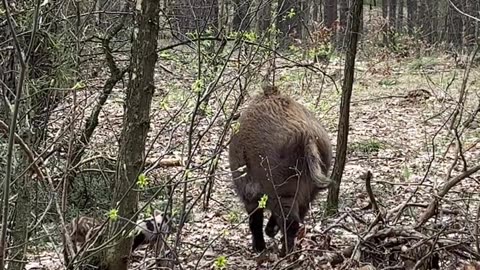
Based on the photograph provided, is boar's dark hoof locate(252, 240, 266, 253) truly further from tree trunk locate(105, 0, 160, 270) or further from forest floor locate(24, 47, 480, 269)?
tree trunk locate(105, 0, 160, 270)

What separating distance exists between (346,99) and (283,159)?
1383 millimetres

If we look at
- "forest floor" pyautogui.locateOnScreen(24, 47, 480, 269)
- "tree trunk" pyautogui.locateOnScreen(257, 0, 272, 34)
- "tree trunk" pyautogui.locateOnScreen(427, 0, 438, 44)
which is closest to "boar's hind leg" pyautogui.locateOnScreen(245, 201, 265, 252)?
"forest floor" pyautogui.locateOnScreen(24, 47, 480, 269)

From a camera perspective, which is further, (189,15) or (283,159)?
(189,15)

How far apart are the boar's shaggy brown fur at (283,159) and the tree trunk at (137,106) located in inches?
55.1

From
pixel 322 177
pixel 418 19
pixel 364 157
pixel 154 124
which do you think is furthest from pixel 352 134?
pixel 418 19

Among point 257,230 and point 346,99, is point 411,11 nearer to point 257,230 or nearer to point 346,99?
point 346,99

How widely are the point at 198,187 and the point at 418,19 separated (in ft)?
64.6

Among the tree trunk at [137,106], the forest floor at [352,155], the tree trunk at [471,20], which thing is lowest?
the forest floor at [352,155]

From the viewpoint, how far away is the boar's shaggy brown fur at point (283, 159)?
5.68 metres

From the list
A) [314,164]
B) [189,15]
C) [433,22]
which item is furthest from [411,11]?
[314,164]

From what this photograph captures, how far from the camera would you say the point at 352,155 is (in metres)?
10.3

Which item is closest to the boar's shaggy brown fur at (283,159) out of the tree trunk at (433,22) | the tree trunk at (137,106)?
the tree trunk at (137,106)

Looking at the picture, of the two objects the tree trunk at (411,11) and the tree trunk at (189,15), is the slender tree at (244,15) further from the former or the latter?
the tree trunk at (411,11)

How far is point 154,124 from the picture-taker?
11781mm
